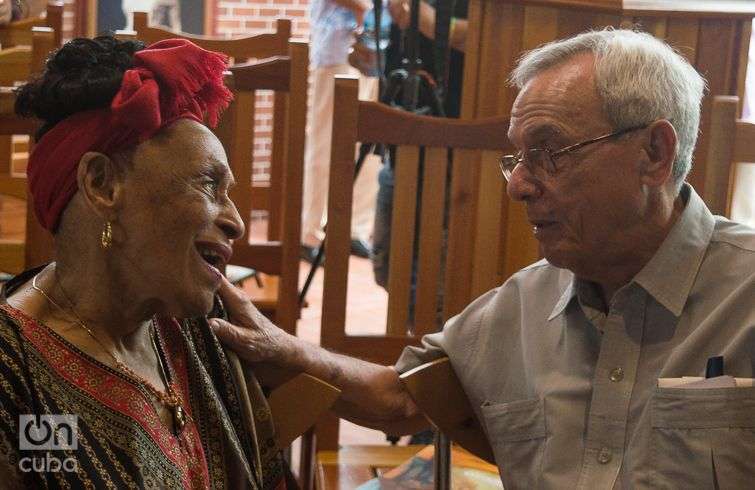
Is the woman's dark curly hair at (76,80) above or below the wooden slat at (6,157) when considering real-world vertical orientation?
above

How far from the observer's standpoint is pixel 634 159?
157cm

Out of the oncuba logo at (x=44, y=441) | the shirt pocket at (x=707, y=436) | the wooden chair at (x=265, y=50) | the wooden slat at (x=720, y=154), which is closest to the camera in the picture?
the oncuba logo at (x=44, y=441)

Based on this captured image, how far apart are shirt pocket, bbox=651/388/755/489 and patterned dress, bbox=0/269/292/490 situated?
55cm

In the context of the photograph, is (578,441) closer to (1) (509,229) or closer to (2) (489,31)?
(1) (509,229)

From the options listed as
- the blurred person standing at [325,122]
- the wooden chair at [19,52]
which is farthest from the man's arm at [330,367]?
the blurred person standing at [325,122]

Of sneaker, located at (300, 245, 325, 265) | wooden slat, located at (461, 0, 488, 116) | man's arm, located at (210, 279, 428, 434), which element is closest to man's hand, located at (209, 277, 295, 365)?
man's arm, located at (210, 279, 428, 434)

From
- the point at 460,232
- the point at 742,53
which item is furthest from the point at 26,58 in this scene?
the point at 742,53

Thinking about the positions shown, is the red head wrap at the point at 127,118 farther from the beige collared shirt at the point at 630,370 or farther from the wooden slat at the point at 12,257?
the wooden slat at the point at 12,257

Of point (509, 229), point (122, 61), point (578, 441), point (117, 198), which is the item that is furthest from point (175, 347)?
point (509, 229)

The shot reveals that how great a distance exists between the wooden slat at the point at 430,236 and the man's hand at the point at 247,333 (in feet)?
1.95

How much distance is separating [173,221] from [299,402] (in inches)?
18.2

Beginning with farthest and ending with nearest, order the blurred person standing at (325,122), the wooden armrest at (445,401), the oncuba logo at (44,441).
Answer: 1. the blurred person standing at (325,122)
2. the wooden armrest at (445,401)
3. the oncuba logo at (44,441)

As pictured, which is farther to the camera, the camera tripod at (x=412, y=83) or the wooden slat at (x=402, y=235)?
the camera tripod at (x=412, y=83)

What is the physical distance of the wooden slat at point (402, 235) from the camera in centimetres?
216
